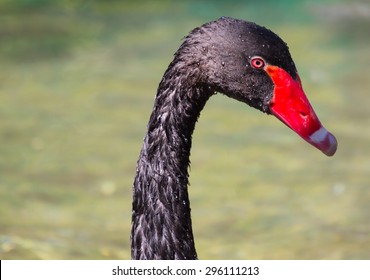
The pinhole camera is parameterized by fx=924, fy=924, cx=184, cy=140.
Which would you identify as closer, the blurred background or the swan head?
the swan head

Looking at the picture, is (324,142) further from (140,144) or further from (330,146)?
(140,144)

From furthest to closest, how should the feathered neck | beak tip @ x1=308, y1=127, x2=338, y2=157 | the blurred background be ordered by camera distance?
the blurred background
the feathered neck
beak tip @ x1=308, y1=127, x2=338, y2=157

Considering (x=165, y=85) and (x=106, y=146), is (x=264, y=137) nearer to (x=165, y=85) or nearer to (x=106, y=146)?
(x=106, y=146)

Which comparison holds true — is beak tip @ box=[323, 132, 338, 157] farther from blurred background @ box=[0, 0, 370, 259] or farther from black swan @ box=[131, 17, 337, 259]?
blurred background @ box=[0, 0, 370, 259]

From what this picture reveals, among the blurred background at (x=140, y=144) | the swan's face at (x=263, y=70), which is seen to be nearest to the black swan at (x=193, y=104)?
the swan's face at (x=263, y=70)

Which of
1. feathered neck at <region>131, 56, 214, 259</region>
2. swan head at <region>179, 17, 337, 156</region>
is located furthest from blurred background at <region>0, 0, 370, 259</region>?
swan head at <region>179, 17, 337, 156</region>

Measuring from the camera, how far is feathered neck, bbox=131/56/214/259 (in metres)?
3.30

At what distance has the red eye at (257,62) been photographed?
3177 mm

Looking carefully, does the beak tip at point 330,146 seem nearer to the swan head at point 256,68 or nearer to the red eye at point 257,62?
the swan head at point 256,68

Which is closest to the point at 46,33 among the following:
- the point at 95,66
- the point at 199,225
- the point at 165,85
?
the point at 95,66

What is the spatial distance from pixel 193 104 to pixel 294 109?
0.37 metres

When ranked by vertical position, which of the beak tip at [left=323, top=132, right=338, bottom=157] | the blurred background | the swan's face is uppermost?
the blurred background

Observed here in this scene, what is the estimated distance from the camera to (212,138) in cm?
678
